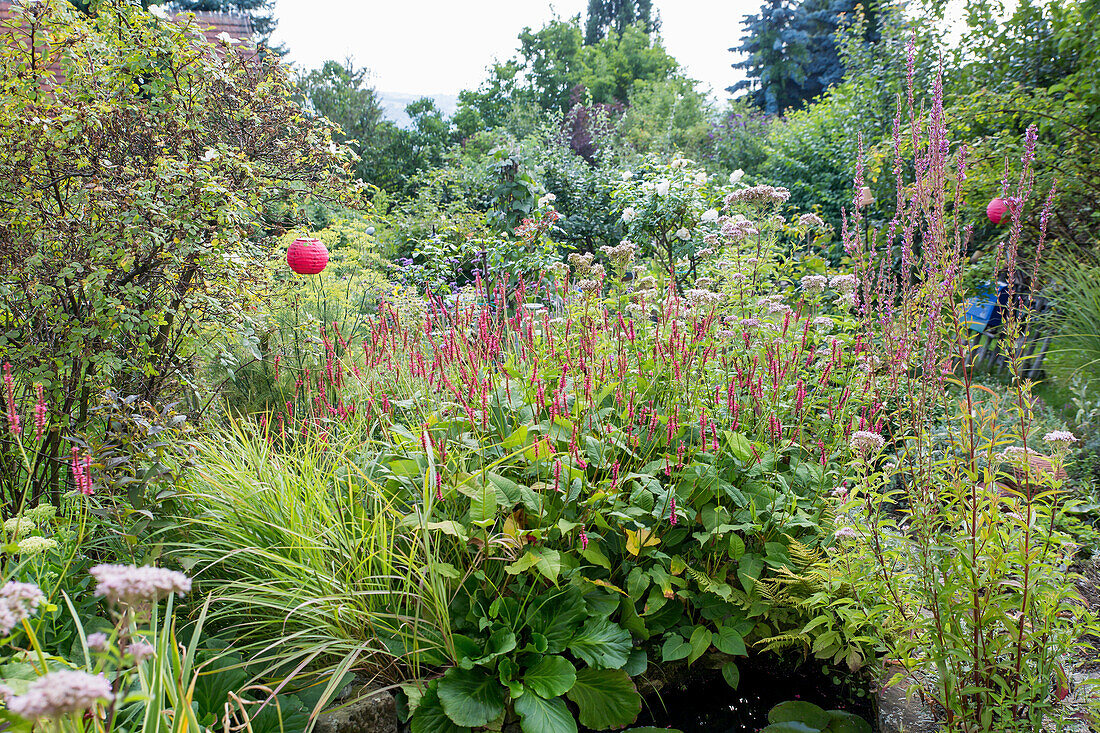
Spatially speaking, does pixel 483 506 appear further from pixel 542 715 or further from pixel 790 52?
pixel 790 52

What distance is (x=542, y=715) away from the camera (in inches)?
75.1

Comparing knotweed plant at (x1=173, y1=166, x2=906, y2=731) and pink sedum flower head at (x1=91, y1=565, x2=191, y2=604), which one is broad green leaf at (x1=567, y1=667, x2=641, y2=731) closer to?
knotweed plant at (x1=173, y1=166, x2=906, y2=731)

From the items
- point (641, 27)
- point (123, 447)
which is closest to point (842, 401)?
point (123, 447)

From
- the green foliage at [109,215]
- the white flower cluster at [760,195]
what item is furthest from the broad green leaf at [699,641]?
the green foliage at [109,215]

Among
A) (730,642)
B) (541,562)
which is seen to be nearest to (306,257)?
(541,562)

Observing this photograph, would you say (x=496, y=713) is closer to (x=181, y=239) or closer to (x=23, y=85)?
(x=181, y=239)

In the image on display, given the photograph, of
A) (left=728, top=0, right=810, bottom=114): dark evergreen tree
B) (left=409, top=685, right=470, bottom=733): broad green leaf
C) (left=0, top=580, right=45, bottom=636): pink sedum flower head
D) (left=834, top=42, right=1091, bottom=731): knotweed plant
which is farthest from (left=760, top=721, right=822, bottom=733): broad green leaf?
(left=728, top=0, right=810, bottom=114): dark evergreen tree

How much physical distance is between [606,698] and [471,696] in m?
0.45

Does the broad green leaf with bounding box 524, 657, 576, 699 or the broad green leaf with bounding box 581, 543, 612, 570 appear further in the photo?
the broad green leaf with bounding box 581, 543, 612, 570

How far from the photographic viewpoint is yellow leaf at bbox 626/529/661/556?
212 cm

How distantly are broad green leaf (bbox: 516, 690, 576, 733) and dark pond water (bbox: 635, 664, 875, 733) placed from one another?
18.5 inches

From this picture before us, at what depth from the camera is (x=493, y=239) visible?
7168 millimetres

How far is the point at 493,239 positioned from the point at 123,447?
527cm

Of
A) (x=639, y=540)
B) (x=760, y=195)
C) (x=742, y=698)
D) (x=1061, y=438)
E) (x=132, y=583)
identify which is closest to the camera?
(x=132, y=583)
